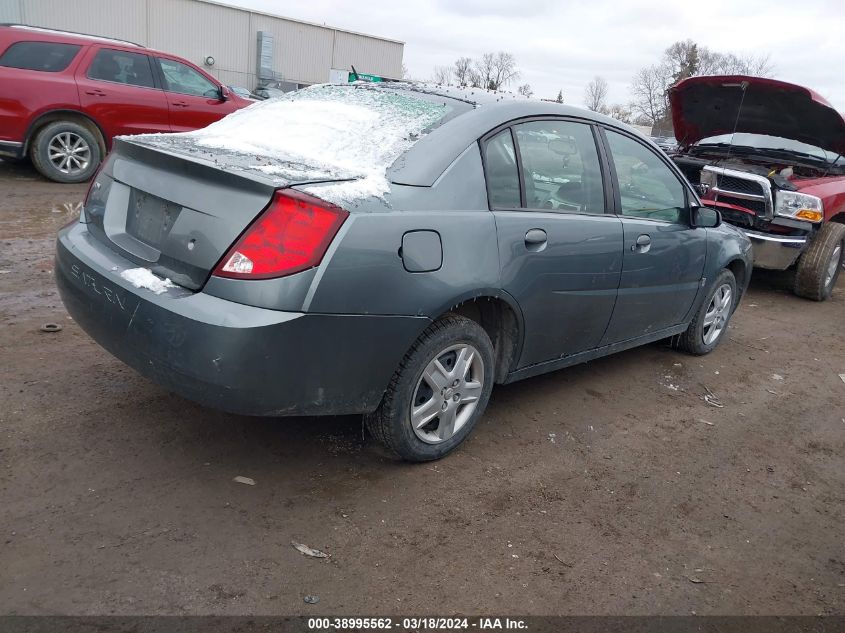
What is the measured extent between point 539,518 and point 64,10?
111ft

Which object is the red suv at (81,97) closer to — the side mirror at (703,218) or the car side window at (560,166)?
the car side window at (560,166)

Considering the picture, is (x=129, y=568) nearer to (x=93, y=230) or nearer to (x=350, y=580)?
(x=350, y=580)

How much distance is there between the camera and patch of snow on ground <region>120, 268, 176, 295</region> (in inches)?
106

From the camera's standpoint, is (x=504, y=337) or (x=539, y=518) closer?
(x=539, y=518)

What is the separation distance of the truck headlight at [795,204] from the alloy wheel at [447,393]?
16.2ft

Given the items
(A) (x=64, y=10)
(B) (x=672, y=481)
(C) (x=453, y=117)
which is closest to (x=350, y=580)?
(B) (x=672, y=481)

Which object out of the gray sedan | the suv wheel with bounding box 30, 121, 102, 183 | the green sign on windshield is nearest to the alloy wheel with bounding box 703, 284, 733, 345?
the gray sedan

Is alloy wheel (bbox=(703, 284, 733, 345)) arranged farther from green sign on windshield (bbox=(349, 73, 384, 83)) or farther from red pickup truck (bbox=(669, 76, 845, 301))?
green sign on windshield (bbox=(349, 73, 384, 83))

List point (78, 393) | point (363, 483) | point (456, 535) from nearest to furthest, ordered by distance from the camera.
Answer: point (456, 535) → point (363, 483) → point (78, 393)

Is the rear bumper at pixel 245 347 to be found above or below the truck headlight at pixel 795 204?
below

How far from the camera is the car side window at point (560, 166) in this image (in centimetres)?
344

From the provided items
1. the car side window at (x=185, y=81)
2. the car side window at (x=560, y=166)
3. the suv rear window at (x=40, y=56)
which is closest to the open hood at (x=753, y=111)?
the car side window at (x=560, y=166)

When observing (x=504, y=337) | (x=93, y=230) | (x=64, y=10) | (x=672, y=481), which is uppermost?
(x=64, y=10)

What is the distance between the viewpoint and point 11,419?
127 inches
